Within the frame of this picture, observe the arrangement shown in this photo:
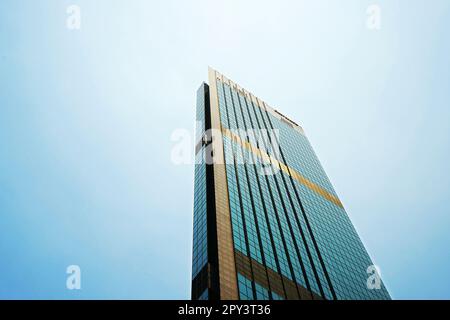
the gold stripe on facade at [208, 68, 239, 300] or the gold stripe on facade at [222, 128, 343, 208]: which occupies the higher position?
the gold stripe on facade at [222, 128, 343, 208]

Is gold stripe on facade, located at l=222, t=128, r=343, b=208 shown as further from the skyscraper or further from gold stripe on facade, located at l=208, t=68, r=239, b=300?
gold stripe on facade, located at l=208, t=68, r=239, b=300

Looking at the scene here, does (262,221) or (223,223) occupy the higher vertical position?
(262,221)

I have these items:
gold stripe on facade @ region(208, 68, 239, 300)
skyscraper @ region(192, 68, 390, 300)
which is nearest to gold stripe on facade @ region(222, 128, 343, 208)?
skyscraper @ region(192, 68, 390, 300)

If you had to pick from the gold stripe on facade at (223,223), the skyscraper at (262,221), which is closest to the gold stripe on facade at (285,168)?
the skyscraper at (262,221)

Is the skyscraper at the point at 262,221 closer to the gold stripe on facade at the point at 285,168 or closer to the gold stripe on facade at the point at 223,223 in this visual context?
the gold stripe on facade at the point at 223,223

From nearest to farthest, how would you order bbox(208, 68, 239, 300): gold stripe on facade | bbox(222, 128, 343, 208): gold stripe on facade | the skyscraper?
bbox(208, 68, 239, 300): gold stripe on facade < the skyscraper < bbox(222, 128, 343, 208): gold stripe on facade

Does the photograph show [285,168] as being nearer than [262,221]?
No

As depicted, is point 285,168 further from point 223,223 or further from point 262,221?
point 223,223

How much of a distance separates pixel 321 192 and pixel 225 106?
27704 mm

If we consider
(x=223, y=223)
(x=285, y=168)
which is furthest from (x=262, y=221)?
(x=285, y=168)

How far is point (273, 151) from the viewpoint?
76812 mm

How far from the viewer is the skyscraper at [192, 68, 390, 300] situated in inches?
1549

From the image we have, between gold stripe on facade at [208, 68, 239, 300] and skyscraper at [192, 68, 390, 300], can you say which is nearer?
gold stripe on facade at [208, 68, 239, 300]

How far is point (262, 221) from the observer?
50500mm
